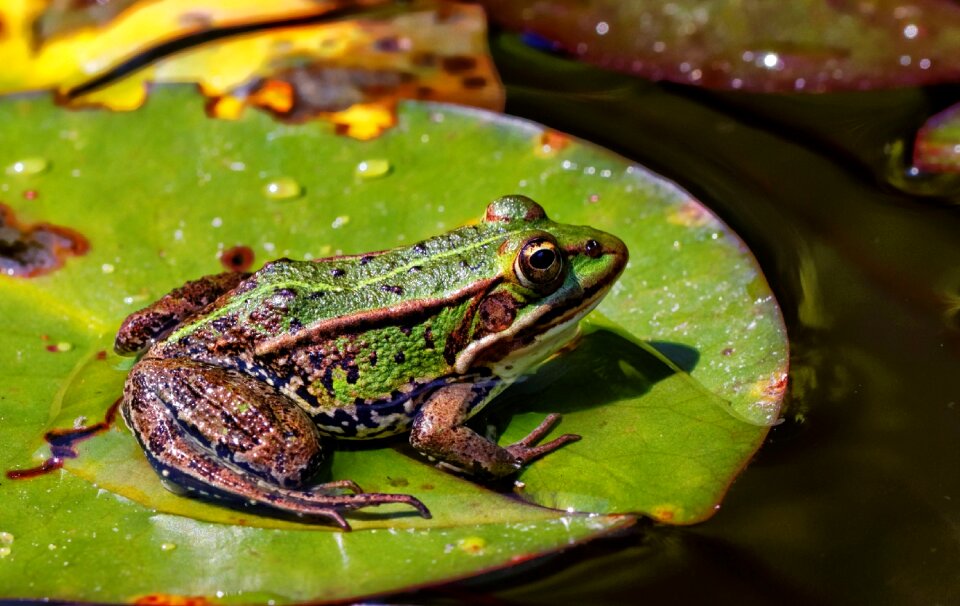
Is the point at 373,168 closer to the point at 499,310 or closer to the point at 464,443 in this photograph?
the point at 499,310

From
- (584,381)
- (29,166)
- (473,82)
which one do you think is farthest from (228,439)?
(473,82)

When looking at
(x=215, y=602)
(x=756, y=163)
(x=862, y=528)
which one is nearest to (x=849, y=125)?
(x=756, y=163)

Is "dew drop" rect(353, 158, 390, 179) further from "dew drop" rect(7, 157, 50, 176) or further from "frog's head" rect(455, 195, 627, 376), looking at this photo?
"dew drop" rect(7, 157, 50, 176)

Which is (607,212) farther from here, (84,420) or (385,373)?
(84,420)

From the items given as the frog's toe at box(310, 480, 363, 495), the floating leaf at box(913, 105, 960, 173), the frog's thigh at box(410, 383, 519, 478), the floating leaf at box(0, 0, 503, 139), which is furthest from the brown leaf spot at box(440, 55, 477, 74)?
the frog's toe at box(310, 480, 363, 495)

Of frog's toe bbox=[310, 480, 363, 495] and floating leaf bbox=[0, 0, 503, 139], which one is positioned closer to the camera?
frog's toe bbox=[310, 480, 363, 495]

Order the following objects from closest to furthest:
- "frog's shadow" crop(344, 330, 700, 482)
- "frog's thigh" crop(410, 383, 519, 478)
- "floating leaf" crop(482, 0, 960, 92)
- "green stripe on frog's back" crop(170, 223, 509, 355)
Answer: "frog's thigh" crop(410, 383, 519, 478) < "green stripe on frog's back" crop(170, 223, 509, 355) < "frog's shadow" crop(344, 330, 700, 482) < "floating leaf" crop(482, 0, 960, 92)

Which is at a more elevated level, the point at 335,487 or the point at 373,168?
the point at 373,168
